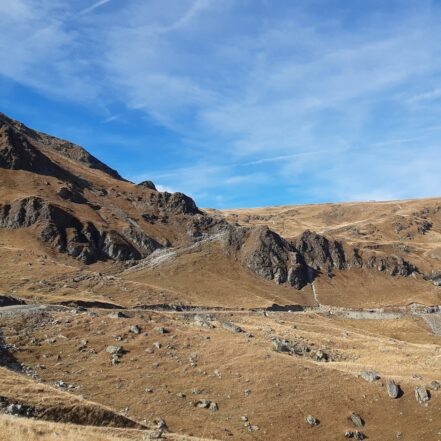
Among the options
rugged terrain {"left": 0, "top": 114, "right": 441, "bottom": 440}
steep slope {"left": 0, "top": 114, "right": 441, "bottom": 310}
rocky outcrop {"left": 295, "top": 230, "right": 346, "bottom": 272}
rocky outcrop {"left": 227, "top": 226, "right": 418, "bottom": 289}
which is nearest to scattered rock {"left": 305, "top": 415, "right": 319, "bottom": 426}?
rugged terrain {"left": 0, "top": 114, "right": 441, "bottom": 440}

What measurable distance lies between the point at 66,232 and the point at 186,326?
301 ft

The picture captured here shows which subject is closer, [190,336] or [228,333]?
[190,336]

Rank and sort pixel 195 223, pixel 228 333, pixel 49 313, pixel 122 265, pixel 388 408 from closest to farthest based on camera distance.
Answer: pixel 388 408 → pixel 49 313 → pixel 228 333 → pixel 122 265 → pixel 195 223

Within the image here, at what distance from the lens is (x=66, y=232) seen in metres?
144

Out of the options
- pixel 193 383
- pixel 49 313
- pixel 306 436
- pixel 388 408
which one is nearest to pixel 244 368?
pixel 193 383

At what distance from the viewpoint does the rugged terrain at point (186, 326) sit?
42.6 metres

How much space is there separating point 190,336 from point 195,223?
4781 inches

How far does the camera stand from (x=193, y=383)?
4803 centimetres

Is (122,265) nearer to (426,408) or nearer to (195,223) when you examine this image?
(195,223)

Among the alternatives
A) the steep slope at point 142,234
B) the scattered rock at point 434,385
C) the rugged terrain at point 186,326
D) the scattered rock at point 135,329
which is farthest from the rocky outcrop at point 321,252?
the scattered rock at point 135,329

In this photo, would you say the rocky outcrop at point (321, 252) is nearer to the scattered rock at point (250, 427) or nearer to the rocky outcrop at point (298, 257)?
the rocky outcrop at point (298, 257)

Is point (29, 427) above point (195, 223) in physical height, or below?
below

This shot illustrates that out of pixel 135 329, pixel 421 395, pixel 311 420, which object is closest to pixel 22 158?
pixel 135 329

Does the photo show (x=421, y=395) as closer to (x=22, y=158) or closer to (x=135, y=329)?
(x=135, y=329)
